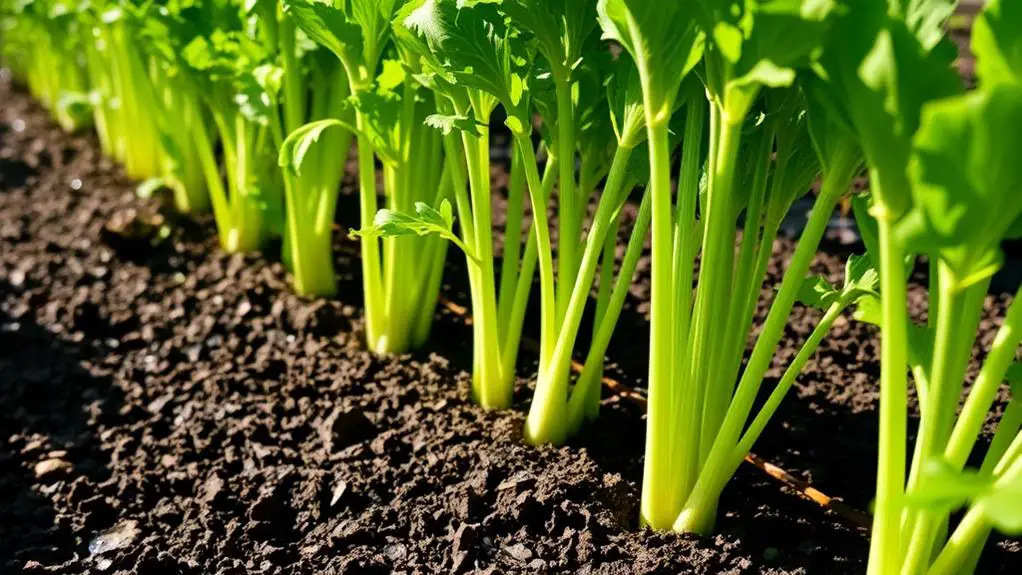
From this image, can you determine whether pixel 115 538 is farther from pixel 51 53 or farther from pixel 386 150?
pixel 51 53

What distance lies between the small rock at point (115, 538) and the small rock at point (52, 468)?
0.24 m

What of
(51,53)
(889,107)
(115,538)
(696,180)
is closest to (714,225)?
(696,180)

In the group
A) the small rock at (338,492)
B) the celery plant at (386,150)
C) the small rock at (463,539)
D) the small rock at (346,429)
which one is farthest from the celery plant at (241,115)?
the small rock at (463,539)

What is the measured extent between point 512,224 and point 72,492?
38.1 inches

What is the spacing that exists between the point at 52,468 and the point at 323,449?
0.54 metres

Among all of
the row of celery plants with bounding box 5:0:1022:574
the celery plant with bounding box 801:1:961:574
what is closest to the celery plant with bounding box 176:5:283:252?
the row of celery plants with bounding box 5:0:1022:574

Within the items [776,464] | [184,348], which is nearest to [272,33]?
[184,348]

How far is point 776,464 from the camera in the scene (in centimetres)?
173

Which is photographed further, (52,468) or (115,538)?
(52,468)

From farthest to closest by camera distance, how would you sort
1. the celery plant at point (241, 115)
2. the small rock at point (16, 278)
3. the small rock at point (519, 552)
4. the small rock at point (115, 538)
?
the small rock at point (16, 278)
the celery plant at point (241, 115)
the small rock at point (115, 538)
the small rock at point (519, 552)

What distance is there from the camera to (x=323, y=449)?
1852 millimetres

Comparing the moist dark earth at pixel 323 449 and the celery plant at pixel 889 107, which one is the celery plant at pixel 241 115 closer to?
the moist dark earth at pixel 323 449

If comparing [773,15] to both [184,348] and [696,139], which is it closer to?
[696,139]

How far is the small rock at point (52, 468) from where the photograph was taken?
6.22ft
